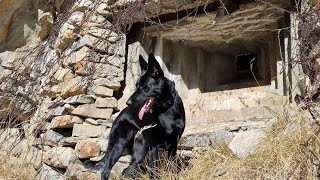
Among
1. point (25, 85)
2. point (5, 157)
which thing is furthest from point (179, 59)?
point (5, 157)

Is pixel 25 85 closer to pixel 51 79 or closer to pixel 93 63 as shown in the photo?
pixel 51 79

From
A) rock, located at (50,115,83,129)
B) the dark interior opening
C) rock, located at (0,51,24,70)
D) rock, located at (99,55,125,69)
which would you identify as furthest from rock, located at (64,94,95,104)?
the dark interior opening

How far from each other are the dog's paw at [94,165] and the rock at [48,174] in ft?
0.90

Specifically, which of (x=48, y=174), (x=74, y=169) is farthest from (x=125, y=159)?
(x=48, y=174)

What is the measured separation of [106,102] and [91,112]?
19 centimetres

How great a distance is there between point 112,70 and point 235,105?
1239mm

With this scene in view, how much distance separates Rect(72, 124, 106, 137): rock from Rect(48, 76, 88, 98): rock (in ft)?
1.14

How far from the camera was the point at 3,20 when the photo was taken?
5418mm

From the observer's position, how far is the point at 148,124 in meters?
3.82

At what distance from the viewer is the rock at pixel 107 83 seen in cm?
482

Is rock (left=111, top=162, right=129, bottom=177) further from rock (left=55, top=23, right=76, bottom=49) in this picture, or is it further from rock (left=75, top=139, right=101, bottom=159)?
rock (left=55, top=23, right=76, bottom=49)

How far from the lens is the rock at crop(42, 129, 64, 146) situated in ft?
15.3

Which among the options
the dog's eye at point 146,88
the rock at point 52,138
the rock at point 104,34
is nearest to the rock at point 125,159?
the dog's eye at point 146,88

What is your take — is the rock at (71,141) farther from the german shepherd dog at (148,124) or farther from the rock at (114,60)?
the rock at (114,60)
